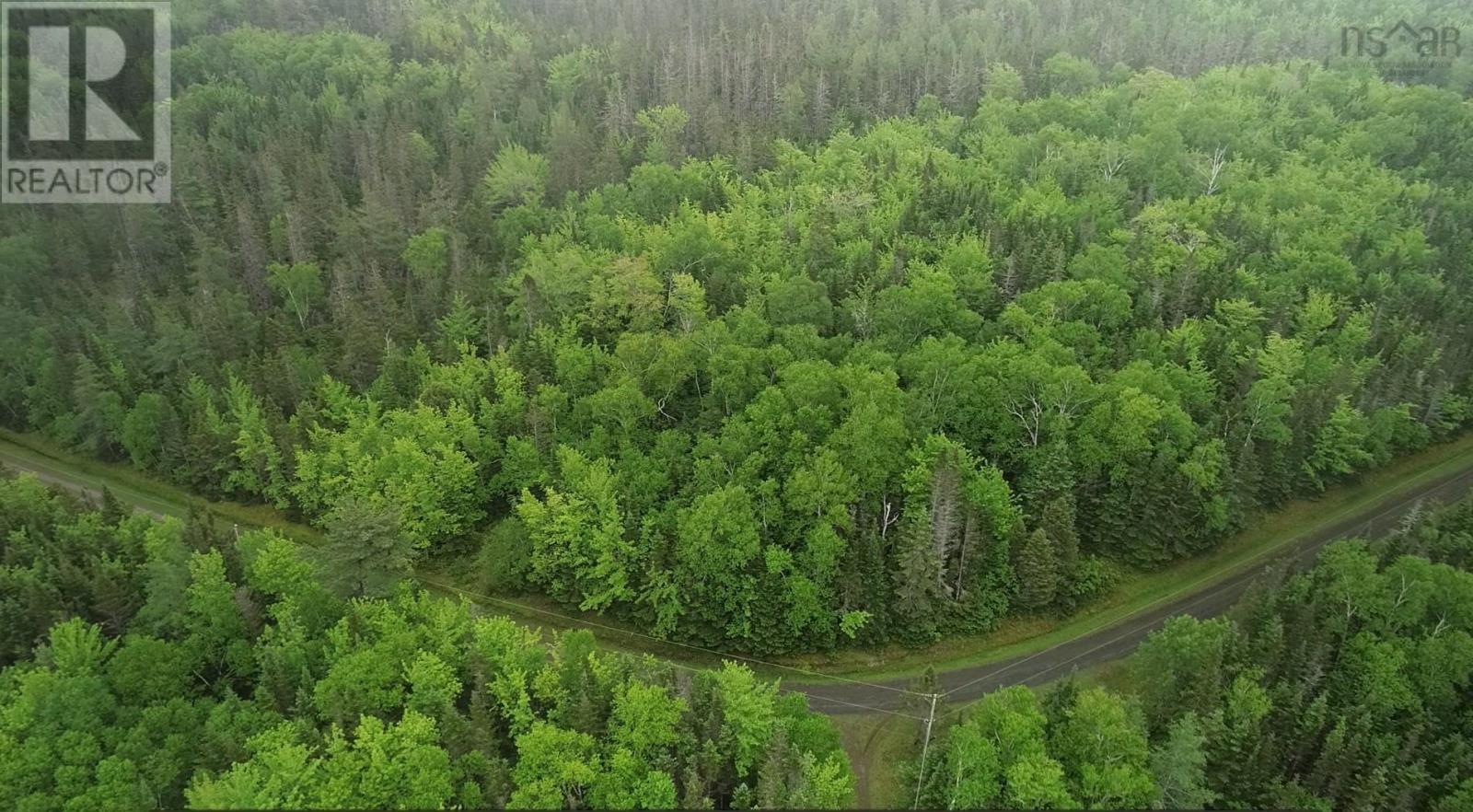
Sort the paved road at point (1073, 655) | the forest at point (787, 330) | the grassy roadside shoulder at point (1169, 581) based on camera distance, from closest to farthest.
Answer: the paved road at point (1073, 655), the grassy roadside shoulder at point (1169, 581), the forest at point (787, 330)

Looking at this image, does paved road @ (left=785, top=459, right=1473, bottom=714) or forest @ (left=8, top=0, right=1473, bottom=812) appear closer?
forest @ (left=8, top=0, right=1473, bottom=812)

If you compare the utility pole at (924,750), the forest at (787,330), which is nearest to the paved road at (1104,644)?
the utility pole at (924,750)

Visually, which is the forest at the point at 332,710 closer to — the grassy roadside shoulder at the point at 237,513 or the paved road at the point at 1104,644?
the grassy roadside shoulder at the point at 237,513

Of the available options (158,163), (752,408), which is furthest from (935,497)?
(158,163)

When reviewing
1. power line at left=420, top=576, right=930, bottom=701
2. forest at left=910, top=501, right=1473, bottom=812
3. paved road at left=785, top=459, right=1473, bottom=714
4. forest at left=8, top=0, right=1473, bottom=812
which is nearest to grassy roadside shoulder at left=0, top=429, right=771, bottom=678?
power line at left=420, top=576, right=930, bottom=701

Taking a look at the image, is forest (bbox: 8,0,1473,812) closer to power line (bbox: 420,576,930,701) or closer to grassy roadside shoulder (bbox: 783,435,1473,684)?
power line (bbox: 420,576,930,701)

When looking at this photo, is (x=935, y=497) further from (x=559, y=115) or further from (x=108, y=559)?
(x=559, y=115)
